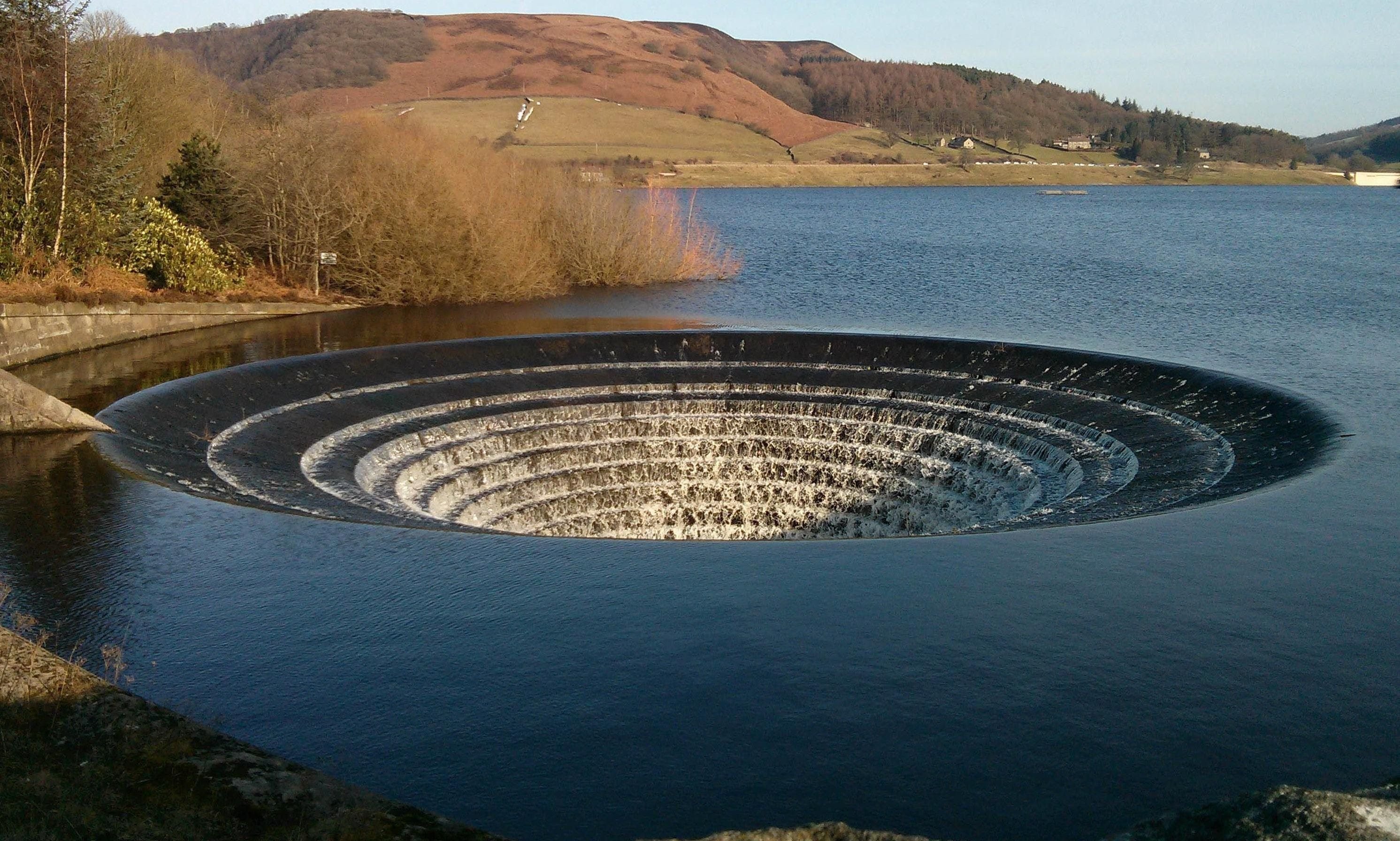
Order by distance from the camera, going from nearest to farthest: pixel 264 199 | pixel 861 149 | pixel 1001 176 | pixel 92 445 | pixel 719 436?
pixel 92 445
pixel 719 436
pixel 264 199
pixel 1001 176
pixel 861 149

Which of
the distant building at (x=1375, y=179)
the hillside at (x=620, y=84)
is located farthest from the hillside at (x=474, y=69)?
the distant building at (x=1375, y=179)

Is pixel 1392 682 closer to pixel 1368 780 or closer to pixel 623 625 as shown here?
pixel 1368 780

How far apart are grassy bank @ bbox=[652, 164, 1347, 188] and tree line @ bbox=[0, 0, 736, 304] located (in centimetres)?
8315

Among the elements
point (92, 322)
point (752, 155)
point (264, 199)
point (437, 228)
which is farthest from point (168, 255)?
point (752, 155)

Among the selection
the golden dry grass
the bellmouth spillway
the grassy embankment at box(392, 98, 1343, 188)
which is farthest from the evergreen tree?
the grassy embankment at box(392, 98, 1343, 188)

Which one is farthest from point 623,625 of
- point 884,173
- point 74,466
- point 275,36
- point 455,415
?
point 275,36

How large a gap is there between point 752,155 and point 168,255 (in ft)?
352

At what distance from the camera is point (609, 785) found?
8523 millimetres

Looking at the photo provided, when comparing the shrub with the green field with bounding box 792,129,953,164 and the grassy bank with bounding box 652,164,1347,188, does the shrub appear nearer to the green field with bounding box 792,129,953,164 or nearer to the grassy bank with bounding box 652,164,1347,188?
the grassy bank with bounding box 652,164,1347,188

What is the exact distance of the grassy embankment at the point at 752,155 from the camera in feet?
384

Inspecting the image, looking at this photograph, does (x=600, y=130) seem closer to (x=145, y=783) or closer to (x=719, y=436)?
(x=719, y=436)

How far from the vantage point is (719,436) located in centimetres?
2627

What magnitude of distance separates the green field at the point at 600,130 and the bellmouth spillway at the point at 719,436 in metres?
77.2

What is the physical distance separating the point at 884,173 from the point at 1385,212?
6242cm
